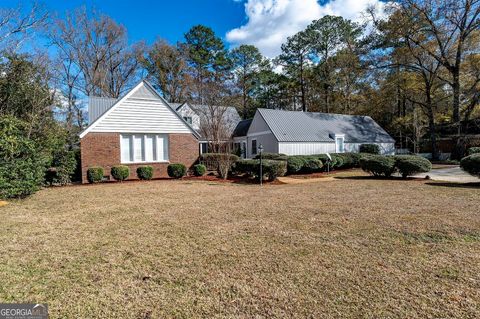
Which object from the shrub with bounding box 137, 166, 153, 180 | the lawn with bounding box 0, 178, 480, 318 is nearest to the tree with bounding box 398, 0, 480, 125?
the lawn with bounding box 0, 178, 480, 318

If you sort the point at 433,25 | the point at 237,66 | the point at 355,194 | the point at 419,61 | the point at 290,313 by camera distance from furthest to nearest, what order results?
the point at 237,66 < the point at 419,61 < the point at 433,25 < the point at 355,194 < the point at 290,313

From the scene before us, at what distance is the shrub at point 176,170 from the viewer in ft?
50.3

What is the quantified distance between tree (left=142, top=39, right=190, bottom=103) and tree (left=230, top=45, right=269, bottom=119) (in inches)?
322

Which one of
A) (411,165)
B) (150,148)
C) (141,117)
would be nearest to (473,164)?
(411,165)

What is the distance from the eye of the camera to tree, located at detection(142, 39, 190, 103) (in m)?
33.1

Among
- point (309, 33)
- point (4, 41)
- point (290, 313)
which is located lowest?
point (290, 313)

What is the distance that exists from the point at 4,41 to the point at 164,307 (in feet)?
49.5

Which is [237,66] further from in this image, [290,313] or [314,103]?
[290,313]

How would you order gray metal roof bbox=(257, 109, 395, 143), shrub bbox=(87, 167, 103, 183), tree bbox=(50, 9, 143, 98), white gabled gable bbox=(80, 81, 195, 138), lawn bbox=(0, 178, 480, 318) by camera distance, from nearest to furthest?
lawn bbox=(0, 178, 480, 318)
shrub bbox=(87, 167, 103, 183)
white gabled gable bbox=(80, 81, 195, 138)
gray metal roof bbox=(257, 109, 395, 143)
tree bbox=(50, 9, 143, 98)

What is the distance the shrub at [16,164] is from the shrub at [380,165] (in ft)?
49.3

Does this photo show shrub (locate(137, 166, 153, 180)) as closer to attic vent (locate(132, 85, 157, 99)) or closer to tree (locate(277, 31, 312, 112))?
attic vent (locate(132, 85, 157, 99))

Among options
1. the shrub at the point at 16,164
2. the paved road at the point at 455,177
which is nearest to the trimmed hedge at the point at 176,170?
the shrub at the point at 16,164

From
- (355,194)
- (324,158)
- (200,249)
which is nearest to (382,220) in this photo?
(355,194)

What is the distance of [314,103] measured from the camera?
39188 millimetres
